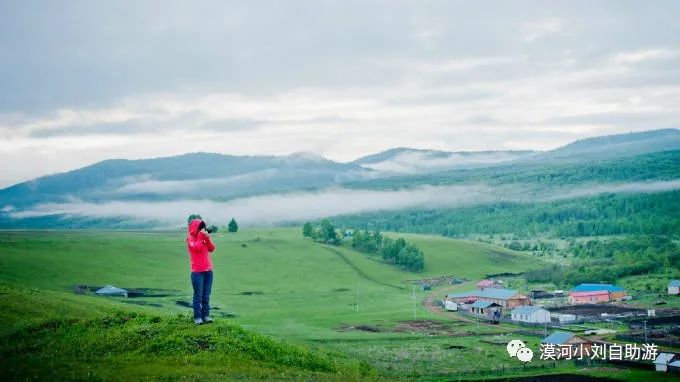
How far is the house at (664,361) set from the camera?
58250 millimetres

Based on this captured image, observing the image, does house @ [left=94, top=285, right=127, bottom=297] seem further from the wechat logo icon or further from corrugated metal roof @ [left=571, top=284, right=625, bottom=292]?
corrugated metal roof @ [left=571, top=284, right=625, bottom=292]

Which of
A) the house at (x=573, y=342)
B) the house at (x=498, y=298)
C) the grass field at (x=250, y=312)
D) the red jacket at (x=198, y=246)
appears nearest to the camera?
the grass field at (x=250, y=312)

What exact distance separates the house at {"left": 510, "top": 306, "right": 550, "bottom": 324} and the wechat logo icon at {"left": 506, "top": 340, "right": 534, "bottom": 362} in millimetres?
19343

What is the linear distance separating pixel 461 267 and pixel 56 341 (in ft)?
458

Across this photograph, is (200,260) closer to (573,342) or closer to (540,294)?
(573,342)

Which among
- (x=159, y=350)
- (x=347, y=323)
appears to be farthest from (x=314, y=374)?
(x=347, y=323)

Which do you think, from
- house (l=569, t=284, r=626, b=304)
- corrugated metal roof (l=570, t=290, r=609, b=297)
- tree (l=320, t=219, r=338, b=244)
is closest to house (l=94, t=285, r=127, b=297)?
house (l=569, t=284, r=626, b=304)

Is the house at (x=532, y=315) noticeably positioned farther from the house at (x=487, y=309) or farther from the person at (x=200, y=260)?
the person at (x=200, y=260)

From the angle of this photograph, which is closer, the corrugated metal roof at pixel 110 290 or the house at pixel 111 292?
the house at pixel 111 292

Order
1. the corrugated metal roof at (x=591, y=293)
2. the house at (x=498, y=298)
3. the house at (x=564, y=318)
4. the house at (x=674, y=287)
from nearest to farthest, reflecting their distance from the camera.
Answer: the house at (x=564, y=318) < the house at (x=498, y=298) < the house at (x=674, y=287) < the corrugated metal roof at (x=591, y=293)

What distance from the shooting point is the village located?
67.8 metres

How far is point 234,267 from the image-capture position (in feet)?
470

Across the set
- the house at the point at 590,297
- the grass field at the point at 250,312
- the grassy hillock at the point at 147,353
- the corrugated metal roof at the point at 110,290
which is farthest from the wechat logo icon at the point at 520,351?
the corrugated metal roof at the point at 110,290

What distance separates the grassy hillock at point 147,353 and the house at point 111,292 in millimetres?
70766
